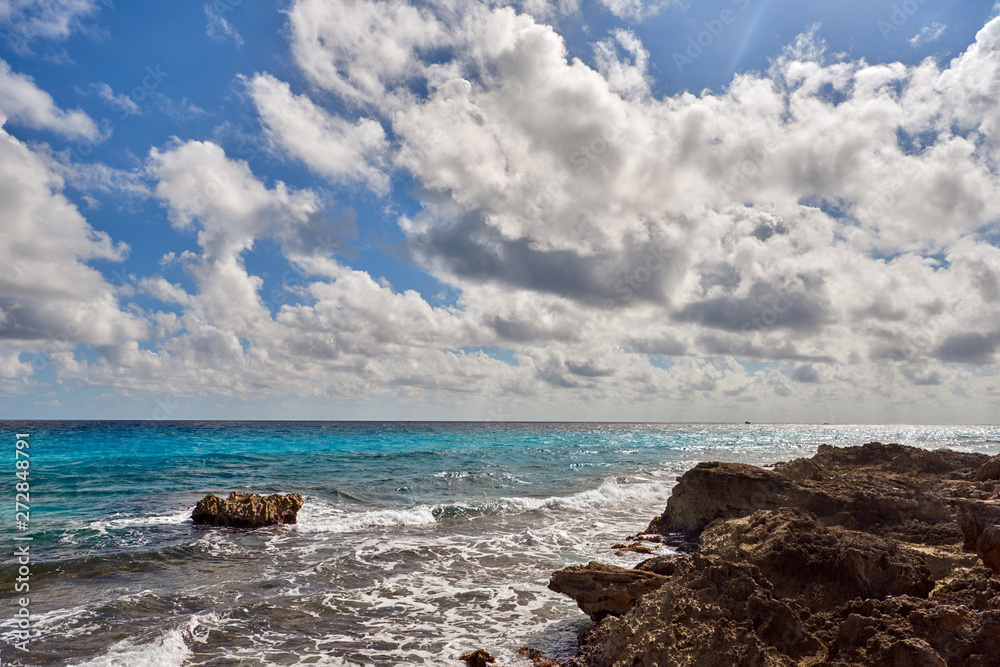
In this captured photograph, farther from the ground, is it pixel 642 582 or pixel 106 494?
pixel 642 582

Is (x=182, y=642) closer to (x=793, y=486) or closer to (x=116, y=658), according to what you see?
(x=116, y=658)

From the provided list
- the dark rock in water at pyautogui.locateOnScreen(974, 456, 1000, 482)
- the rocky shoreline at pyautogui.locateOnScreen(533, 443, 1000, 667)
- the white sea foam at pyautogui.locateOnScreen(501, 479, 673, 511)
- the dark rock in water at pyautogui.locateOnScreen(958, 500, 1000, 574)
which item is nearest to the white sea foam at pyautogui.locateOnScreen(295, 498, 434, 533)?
the white sea foam at pyautogui.locateOnScreen(501, 479, 673, 511)

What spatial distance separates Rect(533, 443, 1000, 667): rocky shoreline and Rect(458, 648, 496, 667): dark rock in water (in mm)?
929

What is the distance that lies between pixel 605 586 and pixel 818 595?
3.39 meters

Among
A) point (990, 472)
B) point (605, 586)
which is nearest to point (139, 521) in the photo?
point (605, 586)

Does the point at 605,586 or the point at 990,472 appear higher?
the point at 990,472

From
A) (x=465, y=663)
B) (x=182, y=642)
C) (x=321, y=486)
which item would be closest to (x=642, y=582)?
(x=465, y=663)

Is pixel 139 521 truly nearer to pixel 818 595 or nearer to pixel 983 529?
A: pixel 818 595

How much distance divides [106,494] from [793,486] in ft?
99.6

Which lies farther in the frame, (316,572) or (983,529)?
(316,572)

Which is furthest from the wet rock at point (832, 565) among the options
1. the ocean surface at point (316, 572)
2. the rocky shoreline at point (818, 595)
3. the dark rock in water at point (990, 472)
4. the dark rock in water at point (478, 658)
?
the dark rock in water at point (990, 472)

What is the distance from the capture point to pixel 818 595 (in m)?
6.05

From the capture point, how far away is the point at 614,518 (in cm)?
1961

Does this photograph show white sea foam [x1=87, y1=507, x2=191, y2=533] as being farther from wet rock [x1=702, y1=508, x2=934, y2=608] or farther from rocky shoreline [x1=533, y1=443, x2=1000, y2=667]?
wet rock [x1=702, y1=508, x2=934, y2=608]
